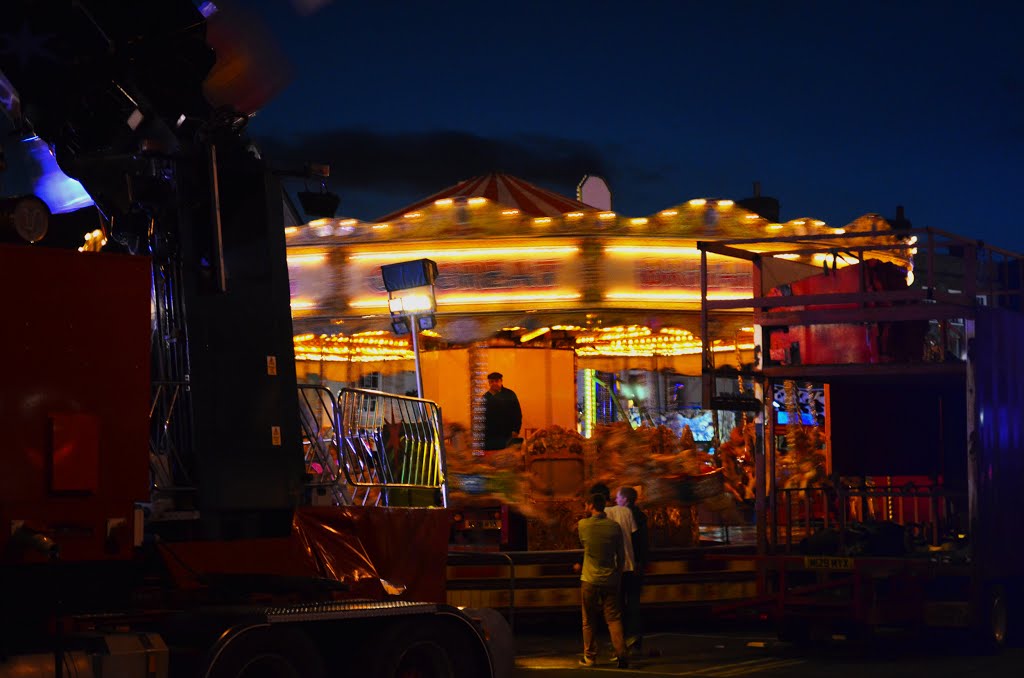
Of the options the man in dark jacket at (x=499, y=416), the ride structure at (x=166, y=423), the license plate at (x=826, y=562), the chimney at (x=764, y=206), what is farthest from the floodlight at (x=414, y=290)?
the chimney at (x=764, y=206)

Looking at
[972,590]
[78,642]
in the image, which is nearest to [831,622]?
[972,590]

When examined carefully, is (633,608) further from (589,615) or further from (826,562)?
(826,562)

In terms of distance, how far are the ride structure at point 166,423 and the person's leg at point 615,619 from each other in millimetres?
3696

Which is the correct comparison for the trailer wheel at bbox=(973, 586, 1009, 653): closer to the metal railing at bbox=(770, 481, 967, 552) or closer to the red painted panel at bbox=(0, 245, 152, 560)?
the metal railing at bbox=(770, 481, 967, 552)

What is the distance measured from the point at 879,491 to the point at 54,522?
34.6ft

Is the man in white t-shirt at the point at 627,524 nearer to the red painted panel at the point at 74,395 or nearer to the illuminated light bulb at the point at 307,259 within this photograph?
the red painted panel at the point at 74,395

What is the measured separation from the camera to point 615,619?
44.0 feet

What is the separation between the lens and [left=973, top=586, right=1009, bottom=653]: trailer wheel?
44.8 ft

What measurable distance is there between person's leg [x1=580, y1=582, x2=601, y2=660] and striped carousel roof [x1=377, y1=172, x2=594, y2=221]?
863 centimetres

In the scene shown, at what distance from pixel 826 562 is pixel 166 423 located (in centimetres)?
760

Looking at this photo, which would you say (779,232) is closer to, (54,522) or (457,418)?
(457,418)

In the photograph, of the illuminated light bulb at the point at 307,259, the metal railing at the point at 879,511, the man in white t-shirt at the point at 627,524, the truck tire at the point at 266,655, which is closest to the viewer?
the truck tire at the point at 266,655

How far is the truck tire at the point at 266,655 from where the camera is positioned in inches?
293

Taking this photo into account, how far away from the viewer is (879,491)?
51.5 feet
